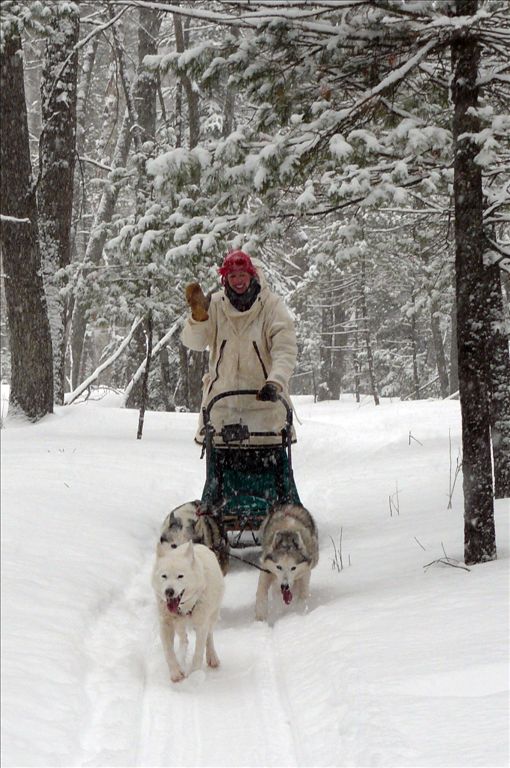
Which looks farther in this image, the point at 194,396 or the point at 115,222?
the point at 194,396

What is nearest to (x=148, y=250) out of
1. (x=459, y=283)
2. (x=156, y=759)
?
(x=459, y=283)

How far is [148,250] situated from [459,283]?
130 inches

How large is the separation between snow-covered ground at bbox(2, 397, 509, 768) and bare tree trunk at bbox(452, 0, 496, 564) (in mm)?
480

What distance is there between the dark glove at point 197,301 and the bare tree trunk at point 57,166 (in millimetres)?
5859

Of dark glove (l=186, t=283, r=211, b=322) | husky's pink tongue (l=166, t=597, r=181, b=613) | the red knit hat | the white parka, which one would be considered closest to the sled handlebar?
the white parka

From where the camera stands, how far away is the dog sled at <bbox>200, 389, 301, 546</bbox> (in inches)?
252

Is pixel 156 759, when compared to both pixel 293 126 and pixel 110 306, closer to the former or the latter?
pixel 293 126

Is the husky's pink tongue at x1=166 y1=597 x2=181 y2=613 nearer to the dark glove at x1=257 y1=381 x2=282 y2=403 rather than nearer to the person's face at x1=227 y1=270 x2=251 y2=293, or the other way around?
the dark glove at x1=257 y1=381 x2=282 y2=403

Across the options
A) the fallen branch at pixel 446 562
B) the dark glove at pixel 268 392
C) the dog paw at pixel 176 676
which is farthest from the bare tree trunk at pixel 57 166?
the dog paw at pixel 176 676

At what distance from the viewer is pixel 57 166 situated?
40.1 ft

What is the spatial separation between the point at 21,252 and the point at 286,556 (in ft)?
23.4

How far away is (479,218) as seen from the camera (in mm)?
5703

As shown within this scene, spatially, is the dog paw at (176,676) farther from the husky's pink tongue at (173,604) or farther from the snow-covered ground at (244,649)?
the husky's pink tongue at (173,604)

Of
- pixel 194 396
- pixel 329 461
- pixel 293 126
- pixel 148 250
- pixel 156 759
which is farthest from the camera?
pixel 194 396
